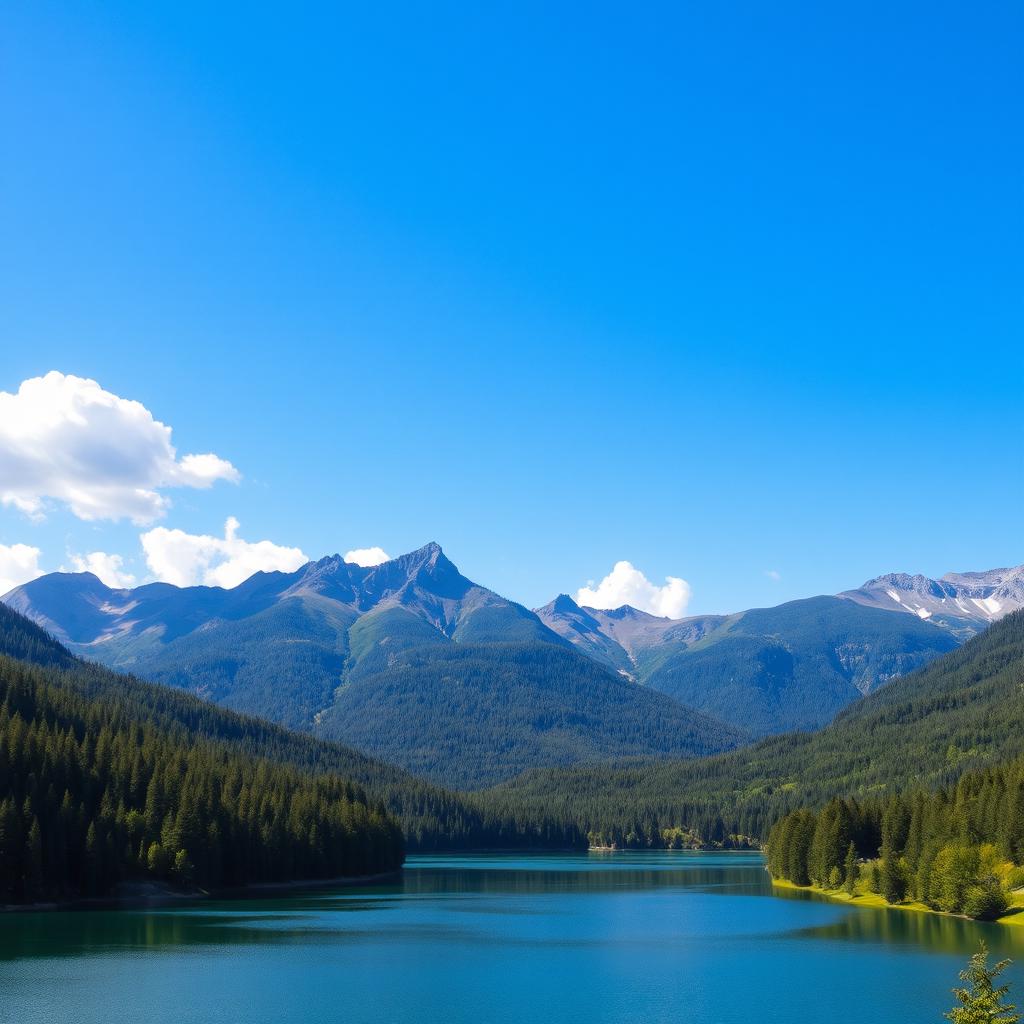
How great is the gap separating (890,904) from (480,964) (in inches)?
2761

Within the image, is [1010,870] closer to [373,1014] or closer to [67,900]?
[373,1014]

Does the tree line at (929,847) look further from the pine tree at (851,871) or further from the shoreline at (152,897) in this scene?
the shoreline at (152,897)

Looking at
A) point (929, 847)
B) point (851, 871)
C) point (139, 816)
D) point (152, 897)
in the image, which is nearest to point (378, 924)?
point (152, 897)

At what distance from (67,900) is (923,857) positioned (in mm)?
100708

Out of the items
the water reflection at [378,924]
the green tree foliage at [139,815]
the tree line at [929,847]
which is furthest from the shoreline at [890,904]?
the green tree foliage at [139,815]

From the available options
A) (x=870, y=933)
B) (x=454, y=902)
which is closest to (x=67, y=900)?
(x=454, y=902)

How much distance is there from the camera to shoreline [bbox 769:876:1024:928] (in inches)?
4789

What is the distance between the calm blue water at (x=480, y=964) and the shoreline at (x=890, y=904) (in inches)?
96.4

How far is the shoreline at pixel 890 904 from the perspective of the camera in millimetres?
121650

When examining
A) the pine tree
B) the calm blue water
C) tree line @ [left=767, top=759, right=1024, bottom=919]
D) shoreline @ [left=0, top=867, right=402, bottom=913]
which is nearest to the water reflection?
the calm blue water

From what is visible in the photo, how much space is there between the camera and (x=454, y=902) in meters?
162

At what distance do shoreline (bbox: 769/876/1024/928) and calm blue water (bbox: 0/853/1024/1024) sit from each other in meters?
2.45

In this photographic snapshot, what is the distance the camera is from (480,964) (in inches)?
3885

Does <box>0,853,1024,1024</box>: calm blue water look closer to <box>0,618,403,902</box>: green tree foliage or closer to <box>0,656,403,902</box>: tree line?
<box>0,656,403,902</box>: tree line
